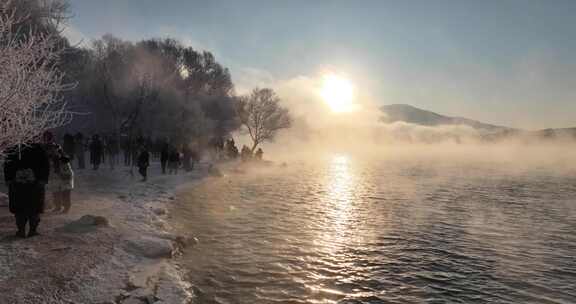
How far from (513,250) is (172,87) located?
49663 millimetres

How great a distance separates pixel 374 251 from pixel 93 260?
27.5ft

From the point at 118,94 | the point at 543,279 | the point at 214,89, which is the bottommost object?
the point at 543,279

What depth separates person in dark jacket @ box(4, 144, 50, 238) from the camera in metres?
9.58

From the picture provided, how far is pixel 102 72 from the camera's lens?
42469mm

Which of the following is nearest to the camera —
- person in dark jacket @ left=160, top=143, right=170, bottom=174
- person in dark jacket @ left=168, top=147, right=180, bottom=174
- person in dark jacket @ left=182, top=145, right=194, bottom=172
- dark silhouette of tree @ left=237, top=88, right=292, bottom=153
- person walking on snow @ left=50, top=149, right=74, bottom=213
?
person walking on snow @ left=50, top=149, right=74, bottom=213

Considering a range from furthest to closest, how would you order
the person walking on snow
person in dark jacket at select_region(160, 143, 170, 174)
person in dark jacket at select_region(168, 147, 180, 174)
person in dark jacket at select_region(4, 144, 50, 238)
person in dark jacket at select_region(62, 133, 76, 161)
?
person in dark jacket at select_region(168, 147, 180, 174), person in dark jacket at select_region(160, 143, 170, 174), person in dark jacket at select_region(62, 133, 76, 161), the person walking on snow, person in dark jacket at select_region(4, 144, 50, 238)

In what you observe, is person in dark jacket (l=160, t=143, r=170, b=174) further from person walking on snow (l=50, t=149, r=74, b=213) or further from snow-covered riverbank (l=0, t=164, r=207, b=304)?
person walking on snow (l=50, t=149, r=74, b=213)

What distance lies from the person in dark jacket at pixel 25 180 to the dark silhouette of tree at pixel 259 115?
60975mm

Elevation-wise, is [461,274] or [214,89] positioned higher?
[214,89]

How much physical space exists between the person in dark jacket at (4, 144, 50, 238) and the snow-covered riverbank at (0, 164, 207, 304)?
0.70m

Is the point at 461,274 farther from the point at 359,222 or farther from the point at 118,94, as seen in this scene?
the point at 118,94

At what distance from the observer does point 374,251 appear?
12.8 metres

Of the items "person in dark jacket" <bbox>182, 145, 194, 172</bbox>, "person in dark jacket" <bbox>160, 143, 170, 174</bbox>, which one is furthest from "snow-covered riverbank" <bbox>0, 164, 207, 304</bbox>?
"person in dark jacket" <bbox>182, 145, 194, 172</bbox>

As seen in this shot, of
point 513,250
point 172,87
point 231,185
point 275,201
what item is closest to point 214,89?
point 172,87
